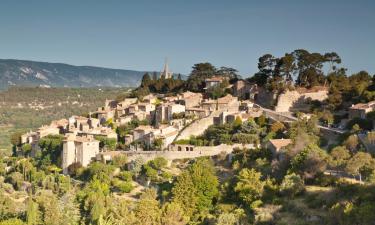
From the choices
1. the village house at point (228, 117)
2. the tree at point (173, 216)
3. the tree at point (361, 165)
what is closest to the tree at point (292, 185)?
the tree at point (361, 165)

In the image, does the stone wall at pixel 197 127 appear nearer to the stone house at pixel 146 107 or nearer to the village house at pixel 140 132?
the village house at pixel 140 132

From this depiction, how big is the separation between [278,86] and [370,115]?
11.1 meters

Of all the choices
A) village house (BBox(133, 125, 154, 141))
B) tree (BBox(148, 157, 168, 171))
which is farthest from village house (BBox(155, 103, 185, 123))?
tree (BBox(148, 157, 168, 171))

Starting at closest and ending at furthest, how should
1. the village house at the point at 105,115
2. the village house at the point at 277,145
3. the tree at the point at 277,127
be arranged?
the village house at the point at 277,145
the tree at the point at 277,127
the village house at the point at 105,115

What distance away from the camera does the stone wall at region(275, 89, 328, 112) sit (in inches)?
1679

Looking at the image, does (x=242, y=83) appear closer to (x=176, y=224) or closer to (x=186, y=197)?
(x=186, y=197)

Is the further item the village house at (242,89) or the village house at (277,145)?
the village house at (242,89)

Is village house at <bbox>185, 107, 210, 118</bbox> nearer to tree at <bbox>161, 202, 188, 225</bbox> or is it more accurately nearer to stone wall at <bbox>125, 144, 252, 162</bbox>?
stone wall at <bbox>125, 144, 252, 162</bbox>

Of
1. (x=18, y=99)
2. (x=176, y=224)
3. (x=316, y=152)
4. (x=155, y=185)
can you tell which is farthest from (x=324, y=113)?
(x=18, y=99)

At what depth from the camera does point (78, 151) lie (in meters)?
40.5

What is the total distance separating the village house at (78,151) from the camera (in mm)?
40250

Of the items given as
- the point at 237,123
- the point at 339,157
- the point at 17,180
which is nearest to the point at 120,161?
the point at 237,123

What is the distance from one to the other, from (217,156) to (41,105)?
117m

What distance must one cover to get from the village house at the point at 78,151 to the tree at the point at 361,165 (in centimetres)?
2149
